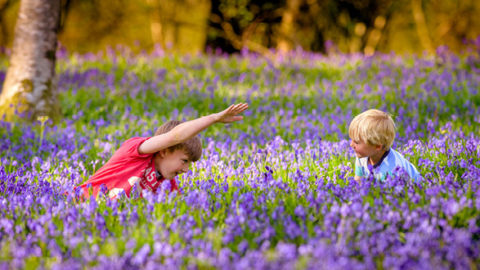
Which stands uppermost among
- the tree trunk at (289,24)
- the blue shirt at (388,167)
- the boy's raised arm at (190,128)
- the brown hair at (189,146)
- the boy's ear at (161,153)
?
the tree trunk at (289,24)

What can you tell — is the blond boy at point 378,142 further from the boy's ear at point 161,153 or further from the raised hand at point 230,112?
the boy's ear at point 161,153

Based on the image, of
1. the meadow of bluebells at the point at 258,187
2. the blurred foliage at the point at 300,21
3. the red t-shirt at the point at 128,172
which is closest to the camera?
the meadow of bluebells at the point at 258,187

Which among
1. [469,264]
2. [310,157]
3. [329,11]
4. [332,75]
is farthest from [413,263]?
[329,11]

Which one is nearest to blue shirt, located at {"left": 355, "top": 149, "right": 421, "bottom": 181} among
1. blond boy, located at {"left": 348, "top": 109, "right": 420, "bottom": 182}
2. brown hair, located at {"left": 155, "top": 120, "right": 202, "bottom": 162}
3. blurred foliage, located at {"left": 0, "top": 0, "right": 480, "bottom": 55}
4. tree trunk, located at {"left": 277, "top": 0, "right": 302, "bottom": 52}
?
blond boy, located at {"left": 348, "top": 109, "right": 420, "bottom": 182}

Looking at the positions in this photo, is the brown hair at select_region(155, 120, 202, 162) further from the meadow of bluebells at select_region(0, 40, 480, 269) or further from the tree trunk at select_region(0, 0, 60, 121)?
the tree trunk at select_region(0, 0, 60, 121)

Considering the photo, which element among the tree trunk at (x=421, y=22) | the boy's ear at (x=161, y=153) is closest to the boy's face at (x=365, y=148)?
→ the boy's ear at (x=161, y=153)

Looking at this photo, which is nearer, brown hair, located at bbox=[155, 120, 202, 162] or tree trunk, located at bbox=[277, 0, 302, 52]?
brown hair, located at bbox=[155, 120, 202, 162]

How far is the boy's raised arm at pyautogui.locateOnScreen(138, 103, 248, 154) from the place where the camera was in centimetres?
361

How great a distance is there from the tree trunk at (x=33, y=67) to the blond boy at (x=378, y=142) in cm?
460

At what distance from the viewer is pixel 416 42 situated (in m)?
26.3

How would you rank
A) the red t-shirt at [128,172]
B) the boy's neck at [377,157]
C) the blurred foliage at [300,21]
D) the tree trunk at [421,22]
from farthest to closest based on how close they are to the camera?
the tree trunk at [421,22], the blurred foliage at [300,21], the boy's neck at [377,157], the red t-shirt at [128,172]

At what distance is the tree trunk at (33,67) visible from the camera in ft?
23.2

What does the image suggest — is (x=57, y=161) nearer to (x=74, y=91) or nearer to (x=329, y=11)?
(x=74, y=91)

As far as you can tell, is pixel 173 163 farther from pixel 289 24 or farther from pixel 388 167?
pixel 289 24
